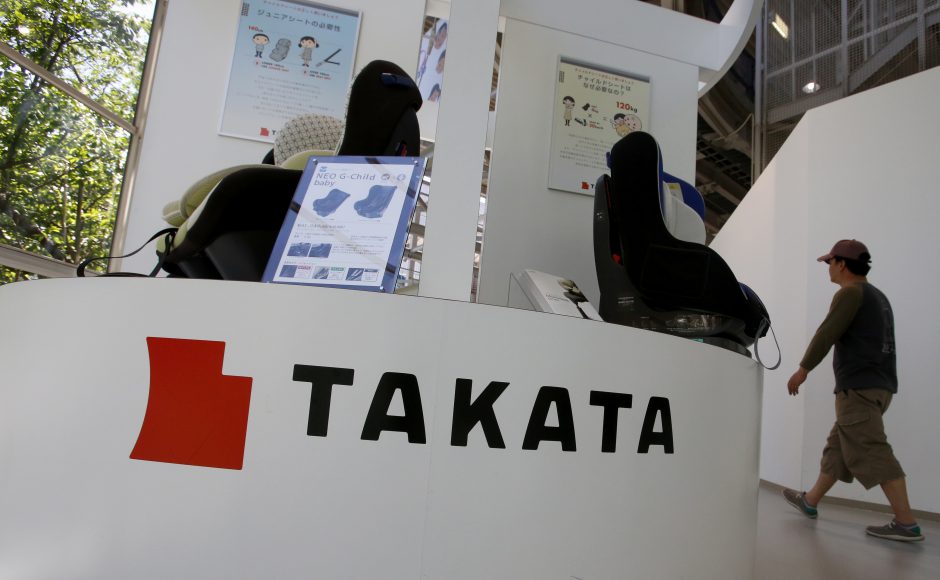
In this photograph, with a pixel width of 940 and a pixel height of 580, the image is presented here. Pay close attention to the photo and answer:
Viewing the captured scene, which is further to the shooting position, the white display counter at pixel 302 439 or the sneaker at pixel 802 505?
the sneaker at pixel 802 505

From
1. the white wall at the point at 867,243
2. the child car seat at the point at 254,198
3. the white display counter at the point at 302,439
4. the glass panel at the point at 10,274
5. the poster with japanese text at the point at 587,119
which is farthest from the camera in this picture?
the white wall at the point at 867,243

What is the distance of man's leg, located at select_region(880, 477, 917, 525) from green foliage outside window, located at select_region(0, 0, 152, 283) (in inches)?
164

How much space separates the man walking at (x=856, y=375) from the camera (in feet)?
9.97

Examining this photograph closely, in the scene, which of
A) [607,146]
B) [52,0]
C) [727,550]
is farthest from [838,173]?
[52,0]

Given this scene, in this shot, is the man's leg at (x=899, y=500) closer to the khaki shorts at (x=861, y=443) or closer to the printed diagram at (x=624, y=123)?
the khaki shorts at (x=861, y=443)

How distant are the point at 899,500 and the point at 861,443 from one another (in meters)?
0.28

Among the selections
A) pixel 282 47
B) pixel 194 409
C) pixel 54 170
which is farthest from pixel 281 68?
pixel 194 409

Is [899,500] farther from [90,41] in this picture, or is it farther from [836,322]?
[90,41]

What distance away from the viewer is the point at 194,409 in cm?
105

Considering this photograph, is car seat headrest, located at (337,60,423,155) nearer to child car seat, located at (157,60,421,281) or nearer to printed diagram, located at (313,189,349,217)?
child car seat, located at (157,60,421,281)

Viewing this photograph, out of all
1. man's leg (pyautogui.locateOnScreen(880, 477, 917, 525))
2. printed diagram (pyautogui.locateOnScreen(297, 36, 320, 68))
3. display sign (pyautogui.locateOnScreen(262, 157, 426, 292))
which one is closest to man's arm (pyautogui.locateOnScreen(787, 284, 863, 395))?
man's leg (pyautogui.locateOnScreen(880, 477, 917, 525))

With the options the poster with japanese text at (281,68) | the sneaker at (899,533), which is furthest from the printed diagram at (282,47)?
the sneaker at (899,533)

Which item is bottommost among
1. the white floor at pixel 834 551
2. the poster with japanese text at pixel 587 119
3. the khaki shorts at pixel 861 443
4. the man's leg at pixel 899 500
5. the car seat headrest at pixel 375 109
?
the white floor at pixel 834 551

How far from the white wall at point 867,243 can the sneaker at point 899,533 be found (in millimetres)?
1025
